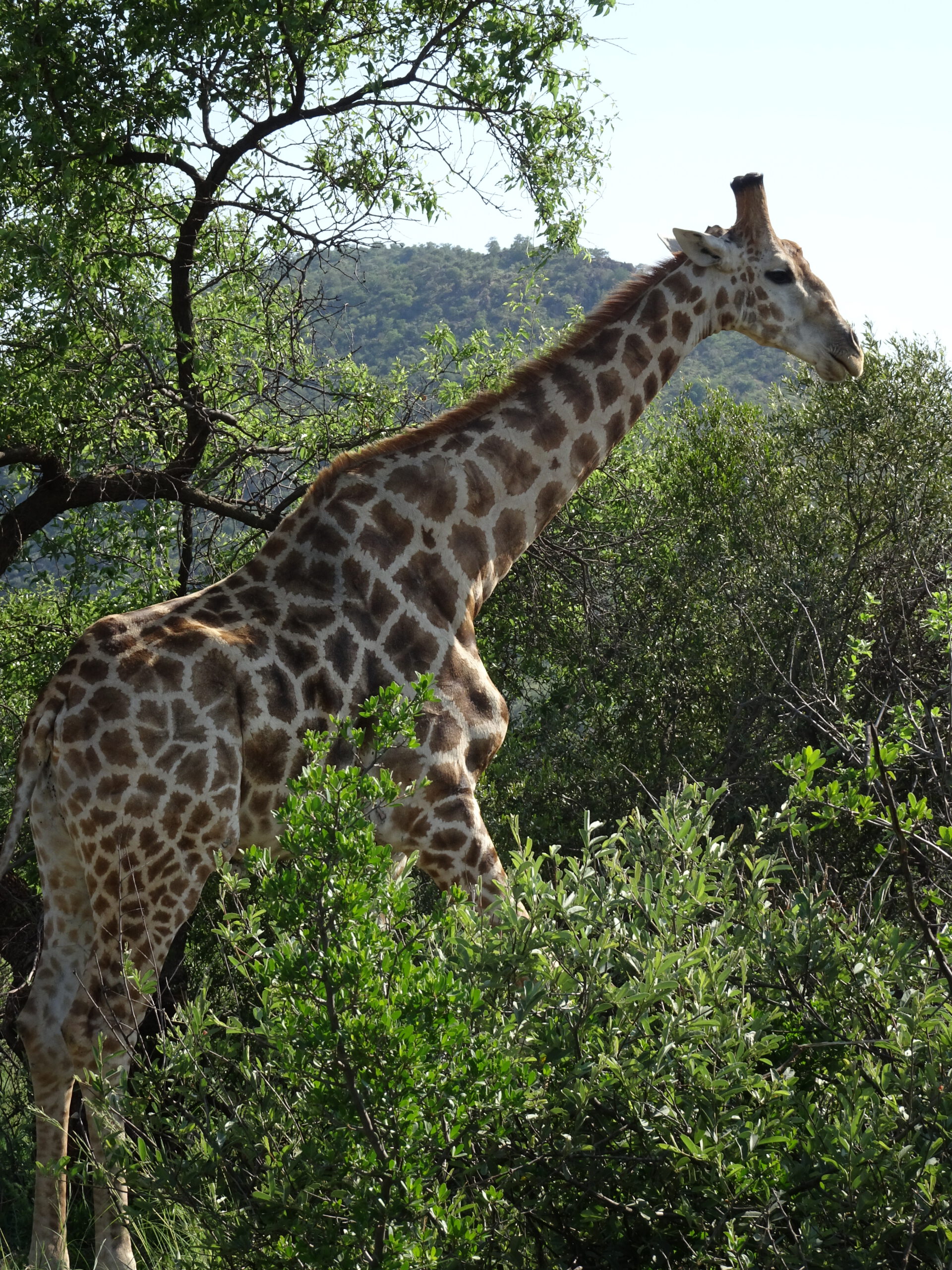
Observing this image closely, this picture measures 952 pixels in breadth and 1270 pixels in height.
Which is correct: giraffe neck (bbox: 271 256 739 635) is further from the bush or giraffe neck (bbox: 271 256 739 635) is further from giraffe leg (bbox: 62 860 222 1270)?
the bush

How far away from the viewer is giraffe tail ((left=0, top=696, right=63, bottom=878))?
15.5ft

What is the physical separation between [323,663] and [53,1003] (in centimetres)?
170

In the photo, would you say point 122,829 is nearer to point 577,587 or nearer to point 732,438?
point 577,587

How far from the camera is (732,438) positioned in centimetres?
915

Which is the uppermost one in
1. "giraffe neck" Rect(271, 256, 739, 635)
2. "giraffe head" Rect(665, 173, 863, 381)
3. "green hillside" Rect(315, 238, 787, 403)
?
"green hillside" Rect(315, 238, 787, 403)

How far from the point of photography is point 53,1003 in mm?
4715

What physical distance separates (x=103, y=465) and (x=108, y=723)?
2.67 metres

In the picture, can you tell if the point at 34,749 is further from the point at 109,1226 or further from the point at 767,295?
the point at 767,295

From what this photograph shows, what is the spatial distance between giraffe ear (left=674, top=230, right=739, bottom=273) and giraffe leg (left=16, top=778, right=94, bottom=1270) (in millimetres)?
4244

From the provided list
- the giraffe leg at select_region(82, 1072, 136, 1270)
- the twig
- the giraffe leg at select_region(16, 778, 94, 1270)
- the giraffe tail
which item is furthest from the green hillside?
the twig

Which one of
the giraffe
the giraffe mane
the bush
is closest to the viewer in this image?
the bush

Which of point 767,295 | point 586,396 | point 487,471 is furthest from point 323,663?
point 767,295

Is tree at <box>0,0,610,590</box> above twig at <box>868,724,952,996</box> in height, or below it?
above

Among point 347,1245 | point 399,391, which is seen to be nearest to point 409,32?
point 399,391
